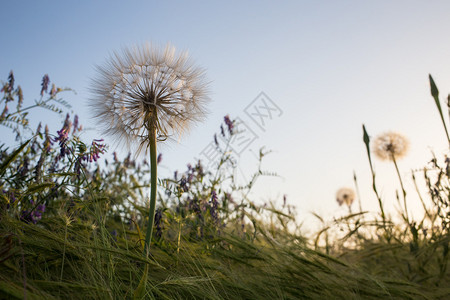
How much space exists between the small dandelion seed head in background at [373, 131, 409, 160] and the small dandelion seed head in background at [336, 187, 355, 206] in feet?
6.36

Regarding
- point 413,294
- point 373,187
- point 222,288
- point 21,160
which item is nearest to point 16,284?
point 222,288

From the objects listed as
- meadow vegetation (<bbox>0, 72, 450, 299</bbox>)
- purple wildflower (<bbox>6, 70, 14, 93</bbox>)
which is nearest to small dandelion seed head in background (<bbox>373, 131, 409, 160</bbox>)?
meadow vegetation (<bbox>0, 72, 450, 299</bbox>)

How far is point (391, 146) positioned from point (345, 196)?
2.20 m

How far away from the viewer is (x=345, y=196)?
5.81m

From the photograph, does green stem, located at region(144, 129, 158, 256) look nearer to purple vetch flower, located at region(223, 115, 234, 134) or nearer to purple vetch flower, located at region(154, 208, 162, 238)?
purple vetch flower, located at region(154, 208, 162, 238)

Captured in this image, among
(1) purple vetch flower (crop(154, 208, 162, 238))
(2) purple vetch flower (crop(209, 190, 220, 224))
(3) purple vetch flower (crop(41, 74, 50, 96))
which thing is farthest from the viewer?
(3) purple vetch flower (crop(41, 74, 50, 96))

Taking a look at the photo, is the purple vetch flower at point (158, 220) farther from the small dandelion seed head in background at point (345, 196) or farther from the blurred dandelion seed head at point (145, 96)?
the small dandelion seed head in background at point (345, 196)

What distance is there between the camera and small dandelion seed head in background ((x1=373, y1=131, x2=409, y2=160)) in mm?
3793

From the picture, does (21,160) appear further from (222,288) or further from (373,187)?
(373,187)

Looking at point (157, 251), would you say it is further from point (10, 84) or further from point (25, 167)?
point (10, 84)

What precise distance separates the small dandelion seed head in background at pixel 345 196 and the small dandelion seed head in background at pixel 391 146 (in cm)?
194

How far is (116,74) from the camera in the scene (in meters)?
1.48

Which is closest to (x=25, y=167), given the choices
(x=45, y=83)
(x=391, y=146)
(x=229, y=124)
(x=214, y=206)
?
(x=45, y=83)

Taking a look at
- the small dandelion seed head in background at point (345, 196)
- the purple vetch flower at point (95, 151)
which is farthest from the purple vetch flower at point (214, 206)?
the small dandelion seed head in background at point (345, 196)
